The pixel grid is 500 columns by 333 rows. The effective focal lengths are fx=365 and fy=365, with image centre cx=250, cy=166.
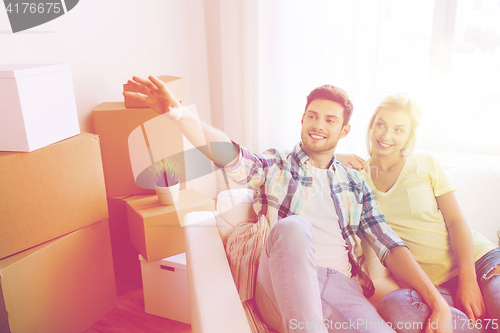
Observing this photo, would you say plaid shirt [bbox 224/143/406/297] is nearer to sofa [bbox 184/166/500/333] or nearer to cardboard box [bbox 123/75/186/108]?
sofa [bbox 184/166/500/333]

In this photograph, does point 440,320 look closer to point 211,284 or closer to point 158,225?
point 211,284

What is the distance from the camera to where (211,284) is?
1035mm

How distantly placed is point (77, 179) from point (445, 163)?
6.72 ft

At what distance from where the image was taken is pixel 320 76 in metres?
2.40

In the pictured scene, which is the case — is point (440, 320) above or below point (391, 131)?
below

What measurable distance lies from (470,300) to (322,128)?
2.49ft

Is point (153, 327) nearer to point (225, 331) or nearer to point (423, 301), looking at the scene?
point (225, 331)

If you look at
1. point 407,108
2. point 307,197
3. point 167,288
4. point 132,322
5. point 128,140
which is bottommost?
point 132,322

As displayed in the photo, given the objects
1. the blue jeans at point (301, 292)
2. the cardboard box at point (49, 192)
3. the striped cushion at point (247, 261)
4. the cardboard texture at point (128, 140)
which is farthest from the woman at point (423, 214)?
the cardboard box at point (49, 192)

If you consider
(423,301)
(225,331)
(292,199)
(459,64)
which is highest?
(459,64)

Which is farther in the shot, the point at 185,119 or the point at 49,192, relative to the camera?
the point at 49,192

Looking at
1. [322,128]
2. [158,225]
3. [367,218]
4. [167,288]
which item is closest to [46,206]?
[158,225]

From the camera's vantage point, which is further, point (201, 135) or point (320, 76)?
point (320, 76)

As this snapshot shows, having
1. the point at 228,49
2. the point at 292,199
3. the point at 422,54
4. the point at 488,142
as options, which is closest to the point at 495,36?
the point at 422,54
